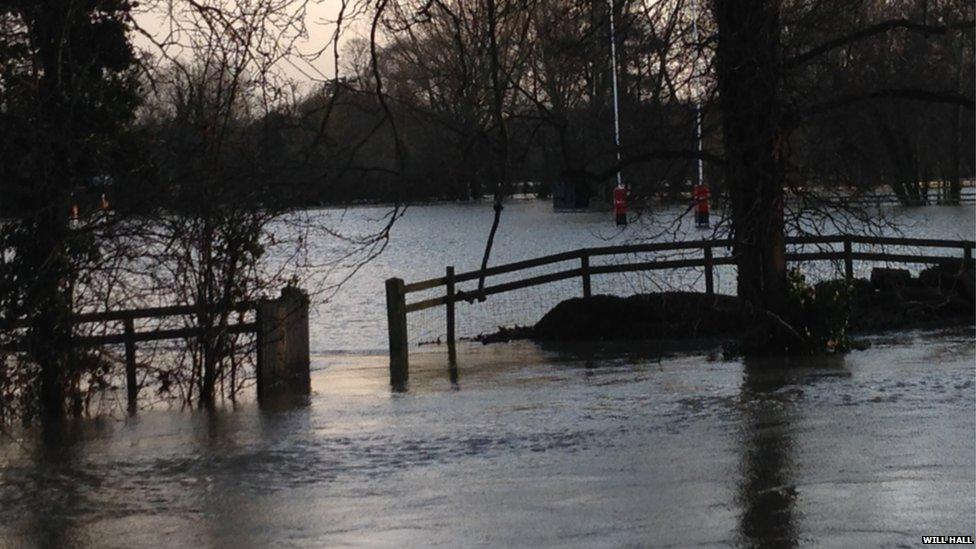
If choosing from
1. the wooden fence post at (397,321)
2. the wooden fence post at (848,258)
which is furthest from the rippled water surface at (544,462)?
the wooden fence post at (848,258)

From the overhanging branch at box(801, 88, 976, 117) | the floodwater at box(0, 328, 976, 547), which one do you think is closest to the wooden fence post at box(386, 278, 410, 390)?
the floodwater at box(0, 328, 976, 547)

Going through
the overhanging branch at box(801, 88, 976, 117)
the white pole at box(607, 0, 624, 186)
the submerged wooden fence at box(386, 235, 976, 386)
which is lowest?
the submerged wooden fence at box(386, 235, 976, 386)

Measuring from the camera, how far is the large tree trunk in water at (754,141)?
630 inches

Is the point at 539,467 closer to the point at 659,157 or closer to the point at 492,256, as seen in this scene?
the point at 659,157

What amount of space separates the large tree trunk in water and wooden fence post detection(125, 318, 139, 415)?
6.60 metres

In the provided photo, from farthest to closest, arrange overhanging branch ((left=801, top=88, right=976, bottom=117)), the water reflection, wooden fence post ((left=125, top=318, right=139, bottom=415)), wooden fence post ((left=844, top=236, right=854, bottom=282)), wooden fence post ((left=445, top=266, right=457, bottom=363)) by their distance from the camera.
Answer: wooden fence post ((left=844, top=236, right=854, bottom=282))
wooden fence post ((left=445, top=266, right=457, bottom=363))
overhanging branch ((left=801, top=88, right=976, bottom=117))
wooden fence post ((left=125, top=318, right=139, bottom=415))
the water reflection

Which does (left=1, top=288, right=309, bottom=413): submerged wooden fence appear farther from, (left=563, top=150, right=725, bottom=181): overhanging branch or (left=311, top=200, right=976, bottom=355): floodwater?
(left=563, top=150, right=725, bottom=181): overhanging branch

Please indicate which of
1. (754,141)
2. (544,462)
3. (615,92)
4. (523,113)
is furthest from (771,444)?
(615,92)

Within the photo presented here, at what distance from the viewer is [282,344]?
16.8m

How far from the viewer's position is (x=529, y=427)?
12.5 meters

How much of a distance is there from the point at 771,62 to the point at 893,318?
25.1 feet

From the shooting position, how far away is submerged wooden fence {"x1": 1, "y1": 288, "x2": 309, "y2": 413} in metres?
15.4

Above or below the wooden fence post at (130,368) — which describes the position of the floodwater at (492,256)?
above

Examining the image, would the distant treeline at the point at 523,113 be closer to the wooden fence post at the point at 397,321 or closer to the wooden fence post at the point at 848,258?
the wooden fence post at the point at 848,258
